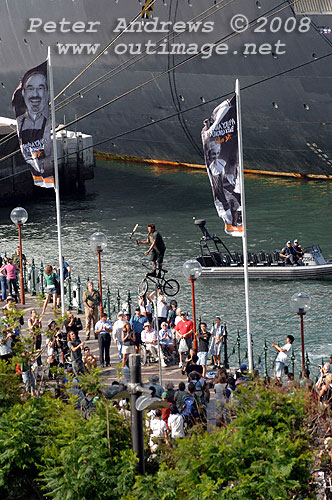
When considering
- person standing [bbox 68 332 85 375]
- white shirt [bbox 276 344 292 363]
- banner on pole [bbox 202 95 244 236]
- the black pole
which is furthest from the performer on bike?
the black pole

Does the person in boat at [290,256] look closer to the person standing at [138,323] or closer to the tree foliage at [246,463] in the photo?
the person standing at [138,323]

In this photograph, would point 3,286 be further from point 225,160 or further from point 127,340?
point 225,160

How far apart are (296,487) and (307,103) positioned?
143 ft

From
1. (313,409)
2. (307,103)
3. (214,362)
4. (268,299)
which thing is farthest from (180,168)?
(313,409)

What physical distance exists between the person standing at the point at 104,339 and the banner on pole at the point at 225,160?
412 centimetres

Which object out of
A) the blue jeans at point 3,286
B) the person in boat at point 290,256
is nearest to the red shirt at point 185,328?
the blue jeans at point 3,286

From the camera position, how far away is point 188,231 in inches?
1966

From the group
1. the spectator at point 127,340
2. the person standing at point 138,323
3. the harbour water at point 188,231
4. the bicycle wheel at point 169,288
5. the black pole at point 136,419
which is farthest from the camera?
the harbour water at point 188,231

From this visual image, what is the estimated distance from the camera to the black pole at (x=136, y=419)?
1337 cm

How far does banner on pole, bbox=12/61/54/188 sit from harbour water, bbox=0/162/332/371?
8504 millimetres

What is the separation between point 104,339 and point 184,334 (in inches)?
78.3

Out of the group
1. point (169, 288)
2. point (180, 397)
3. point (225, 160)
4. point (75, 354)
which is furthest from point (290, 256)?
point (180, 397)

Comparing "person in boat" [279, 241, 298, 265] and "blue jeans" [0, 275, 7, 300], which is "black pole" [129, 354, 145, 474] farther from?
"person in boat" [279, 241, 298, 265]

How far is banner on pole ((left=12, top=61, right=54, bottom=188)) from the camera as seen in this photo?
1093 inches
